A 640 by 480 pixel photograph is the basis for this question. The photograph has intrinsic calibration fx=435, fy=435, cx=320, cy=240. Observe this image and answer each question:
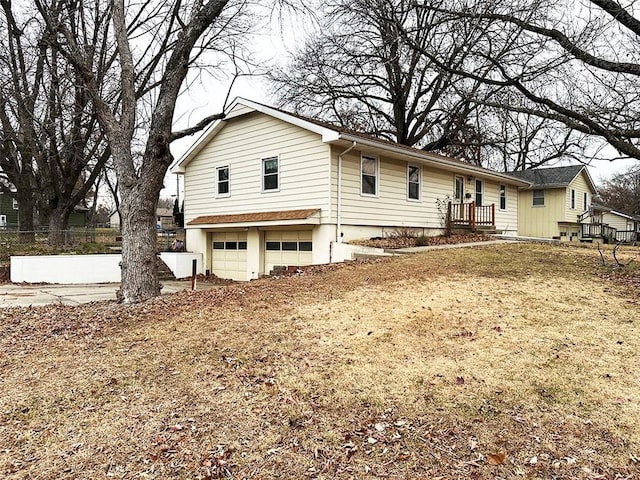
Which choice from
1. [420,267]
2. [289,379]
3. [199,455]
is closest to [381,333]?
[289,379]

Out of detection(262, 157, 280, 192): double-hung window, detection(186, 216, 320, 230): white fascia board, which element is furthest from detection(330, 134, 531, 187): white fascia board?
detection(262, 157, 280, 192): double-hung window

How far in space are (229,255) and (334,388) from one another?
12226 millimetres

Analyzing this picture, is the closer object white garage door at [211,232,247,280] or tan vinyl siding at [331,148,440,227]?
tan vinyl siding at [331,148,440,227]

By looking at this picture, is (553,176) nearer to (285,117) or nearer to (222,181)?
(285,117)

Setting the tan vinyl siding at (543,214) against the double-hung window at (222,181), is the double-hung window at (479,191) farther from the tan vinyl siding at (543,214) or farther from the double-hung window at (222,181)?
the double-hung window at (222,181)

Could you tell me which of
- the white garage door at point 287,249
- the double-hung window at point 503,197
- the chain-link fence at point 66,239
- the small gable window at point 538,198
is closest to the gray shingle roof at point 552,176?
the small gable window at point 538,198

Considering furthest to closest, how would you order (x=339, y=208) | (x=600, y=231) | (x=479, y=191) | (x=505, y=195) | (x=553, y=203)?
(x=600, y=231) < (x=553, y=203) < (x=505, y=195) < (x=479, y=191) < (x=339, y=208)

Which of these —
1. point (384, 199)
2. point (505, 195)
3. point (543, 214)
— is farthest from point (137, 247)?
point (543, 214)

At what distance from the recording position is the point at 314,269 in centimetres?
987

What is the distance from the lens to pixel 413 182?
47.8 feet

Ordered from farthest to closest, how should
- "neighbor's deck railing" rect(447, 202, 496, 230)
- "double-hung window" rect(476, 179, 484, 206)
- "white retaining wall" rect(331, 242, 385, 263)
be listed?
"double-hung window" rect(476, 179, 484, 206) → "neighbor's deck railing" rect(447, 202, 496, 230) → "white retaining wall" rect(331, 242, 385, 263)

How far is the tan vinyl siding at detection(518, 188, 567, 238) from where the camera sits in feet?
75.9

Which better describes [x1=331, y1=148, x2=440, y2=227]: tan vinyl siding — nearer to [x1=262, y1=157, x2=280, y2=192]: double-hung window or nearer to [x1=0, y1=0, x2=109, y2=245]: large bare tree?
[x1=262, y1=157, x2=280, y2=192]: double-hung window

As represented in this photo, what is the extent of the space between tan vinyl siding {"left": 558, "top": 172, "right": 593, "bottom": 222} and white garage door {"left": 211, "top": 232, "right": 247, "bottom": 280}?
686 inches
